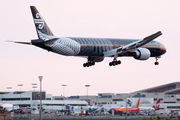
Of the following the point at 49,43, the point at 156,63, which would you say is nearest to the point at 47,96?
the point at 156,63

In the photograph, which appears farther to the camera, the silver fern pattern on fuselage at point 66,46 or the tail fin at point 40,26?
the tail fin at point 40,26

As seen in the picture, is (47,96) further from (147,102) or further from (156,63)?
(156,63)

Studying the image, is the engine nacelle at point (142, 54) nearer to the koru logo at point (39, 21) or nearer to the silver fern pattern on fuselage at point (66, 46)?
the silver fern pattern on fuselage at point (66, 46)

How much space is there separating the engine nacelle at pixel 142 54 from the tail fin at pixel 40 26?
16.5 metres

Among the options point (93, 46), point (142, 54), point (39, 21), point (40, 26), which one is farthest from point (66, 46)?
point (142, 54)

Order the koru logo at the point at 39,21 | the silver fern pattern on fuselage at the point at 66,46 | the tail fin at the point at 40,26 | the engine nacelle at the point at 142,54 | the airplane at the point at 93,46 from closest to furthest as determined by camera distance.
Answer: the silver fern pattern on fuselage at the point at 66,46 < the airplane at the point at 93,46 < the tail fin at the point at 40,26 < the koru logo at the point at 39,21 < the engine nacelle at the point at 142,54

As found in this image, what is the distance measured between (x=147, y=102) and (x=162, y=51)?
86.5 meters

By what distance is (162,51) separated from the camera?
222ft

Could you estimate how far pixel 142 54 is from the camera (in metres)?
62.0

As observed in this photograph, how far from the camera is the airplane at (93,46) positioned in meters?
55.0

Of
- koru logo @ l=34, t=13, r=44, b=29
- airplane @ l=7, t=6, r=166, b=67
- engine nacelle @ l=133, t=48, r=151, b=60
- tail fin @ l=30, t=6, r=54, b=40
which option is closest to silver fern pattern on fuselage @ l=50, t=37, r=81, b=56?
airplane @ l=7, t=6, r=166, b=67

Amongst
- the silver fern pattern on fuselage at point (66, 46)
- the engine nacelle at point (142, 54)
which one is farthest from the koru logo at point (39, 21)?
the engine nacelle at point (142, 54)

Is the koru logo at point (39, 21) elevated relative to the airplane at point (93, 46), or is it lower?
elevated

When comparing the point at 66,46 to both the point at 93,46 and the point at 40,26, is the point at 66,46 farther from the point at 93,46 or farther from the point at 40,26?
the point at 40,26
